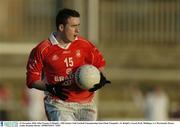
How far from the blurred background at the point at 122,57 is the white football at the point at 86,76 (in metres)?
15.2

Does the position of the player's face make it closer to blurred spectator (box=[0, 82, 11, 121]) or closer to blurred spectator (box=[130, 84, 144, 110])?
blurred spectator (box=[0, 82, 11, 121])

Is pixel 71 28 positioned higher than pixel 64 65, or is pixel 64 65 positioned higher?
pixel 71 28

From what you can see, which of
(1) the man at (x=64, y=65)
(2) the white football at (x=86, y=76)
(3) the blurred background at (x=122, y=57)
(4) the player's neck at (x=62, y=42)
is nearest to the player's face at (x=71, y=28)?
(1) the man at (x=64, y=65)

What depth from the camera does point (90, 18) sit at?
14.4 metres

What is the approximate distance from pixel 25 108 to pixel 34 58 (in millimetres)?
16498

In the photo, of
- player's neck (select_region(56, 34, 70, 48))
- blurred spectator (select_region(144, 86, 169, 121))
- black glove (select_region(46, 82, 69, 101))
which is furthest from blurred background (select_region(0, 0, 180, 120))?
black glove (select_region(46, 82, 69, 101))

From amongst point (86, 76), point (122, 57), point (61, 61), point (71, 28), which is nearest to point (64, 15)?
point (71, 28)

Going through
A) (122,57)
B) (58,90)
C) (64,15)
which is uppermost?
(64,15)

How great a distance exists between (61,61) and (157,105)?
16.5 m

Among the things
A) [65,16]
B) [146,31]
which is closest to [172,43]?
[146,31]

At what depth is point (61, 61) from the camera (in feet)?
29.6

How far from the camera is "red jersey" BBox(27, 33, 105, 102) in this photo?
9016mm

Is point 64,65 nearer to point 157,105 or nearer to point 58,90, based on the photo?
point 58,90

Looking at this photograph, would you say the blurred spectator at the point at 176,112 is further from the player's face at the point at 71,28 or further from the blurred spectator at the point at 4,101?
the player's face at the point at 71,28
